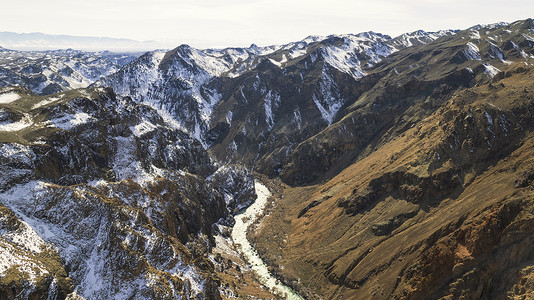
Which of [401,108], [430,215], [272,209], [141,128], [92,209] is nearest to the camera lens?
[92,209]

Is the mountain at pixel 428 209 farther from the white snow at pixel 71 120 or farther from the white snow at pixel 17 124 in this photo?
the white snow at pixel 17 124

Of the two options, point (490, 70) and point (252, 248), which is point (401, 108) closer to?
point (490, 70)

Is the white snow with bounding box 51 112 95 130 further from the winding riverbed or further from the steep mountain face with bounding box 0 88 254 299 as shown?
the winding riverbed

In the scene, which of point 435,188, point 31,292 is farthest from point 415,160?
point 31,292

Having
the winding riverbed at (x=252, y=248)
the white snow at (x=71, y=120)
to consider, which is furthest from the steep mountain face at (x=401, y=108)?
the white snow at (x=71, y=120)

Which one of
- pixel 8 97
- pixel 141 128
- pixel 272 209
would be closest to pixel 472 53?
pixel 272 209

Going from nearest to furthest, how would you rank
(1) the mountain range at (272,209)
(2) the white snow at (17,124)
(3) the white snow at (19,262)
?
(3) the white snow at (19,262) → (1) the mountain range at (272,209) → (2) the white snow at (17,124)

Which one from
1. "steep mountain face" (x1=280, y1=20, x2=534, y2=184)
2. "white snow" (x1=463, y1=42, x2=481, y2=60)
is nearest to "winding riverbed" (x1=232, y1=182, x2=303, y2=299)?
"steep mountain face" (x1=280, y1=20, x2=534, y2=184)

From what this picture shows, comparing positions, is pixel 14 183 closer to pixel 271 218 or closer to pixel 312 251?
pixel 312 251
